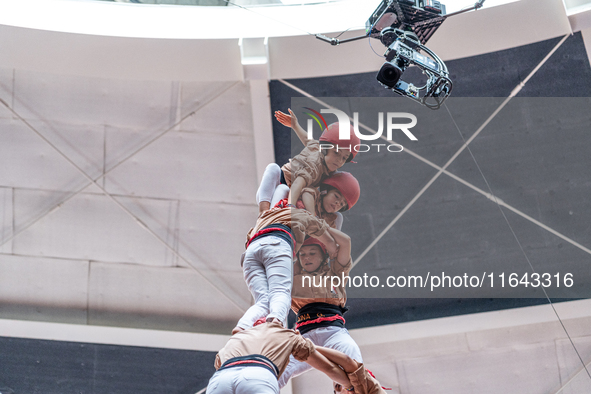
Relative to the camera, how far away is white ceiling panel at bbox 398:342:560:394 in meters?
8.17

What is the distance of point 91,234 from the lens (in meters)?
8.62

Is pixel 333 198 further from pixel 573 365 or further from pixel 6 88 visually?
pixel 6 88

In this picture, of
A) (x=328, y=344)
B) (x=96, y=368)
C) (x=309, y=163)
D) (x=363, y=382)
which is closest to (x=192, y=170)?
(x=309, y=163)

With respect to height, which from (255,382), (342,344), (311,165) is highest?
(311,165)

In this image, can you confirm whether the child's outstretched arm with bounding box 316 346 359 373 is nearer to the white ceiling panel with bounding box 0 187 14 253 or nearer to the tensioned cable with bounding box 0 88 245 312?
the tensioned cable with bounding box 0 88 245 312

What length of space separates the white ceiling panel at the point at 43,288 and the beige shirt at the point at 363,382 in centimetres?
558

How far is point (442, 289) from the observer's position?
6.05 m

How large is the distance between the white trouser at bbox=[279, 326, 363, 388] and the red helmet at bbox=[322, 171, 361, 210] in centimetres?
150

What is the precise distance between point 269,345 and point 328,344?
3.61 ft

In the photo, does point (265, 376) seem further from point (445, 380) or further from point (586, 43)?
point (586, 43)

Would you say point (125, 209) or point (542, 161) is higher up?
point (125, 209)

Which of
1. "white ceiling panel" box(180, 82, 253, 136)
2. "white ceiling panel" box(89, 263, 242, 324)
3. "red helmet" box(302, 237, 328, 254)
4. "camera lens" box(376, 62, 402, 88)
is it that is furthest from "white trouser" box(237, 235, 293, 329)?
"white ceiling panel" box(89, 263, 242, 324)

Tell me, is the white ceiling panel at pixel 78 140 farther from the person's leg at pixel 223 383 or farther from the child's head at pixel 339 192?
the person's leg at pixel 223 383

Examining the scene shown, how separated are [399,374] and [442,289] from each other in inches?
114
